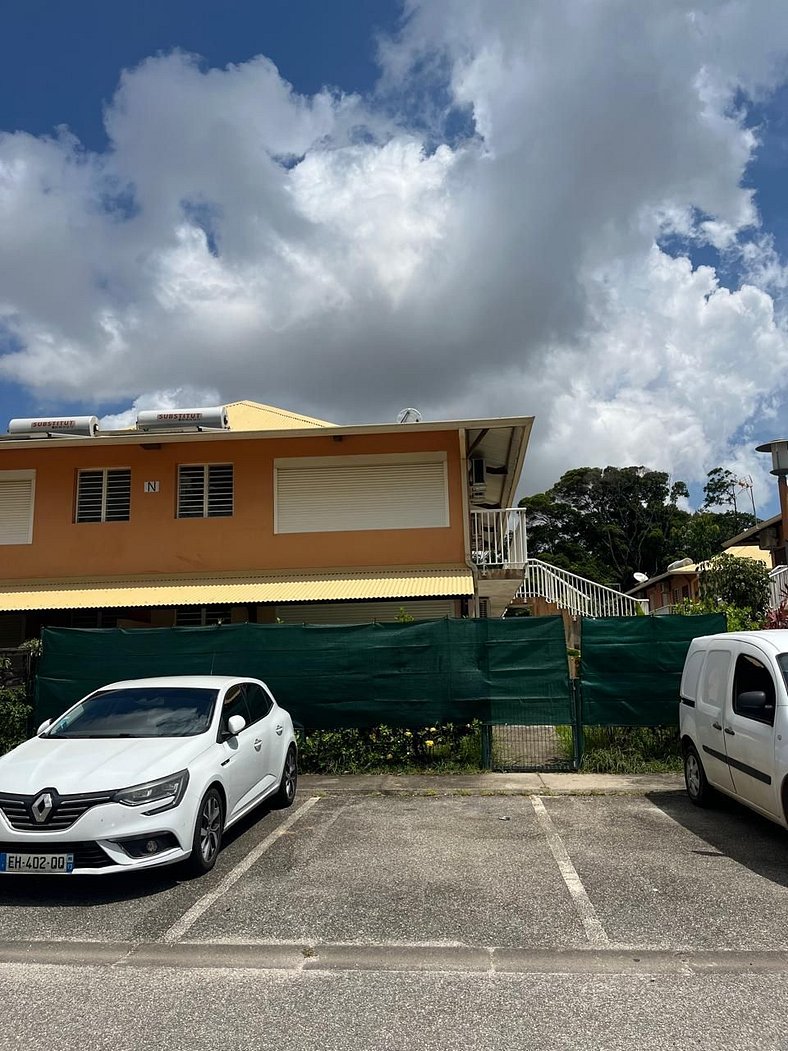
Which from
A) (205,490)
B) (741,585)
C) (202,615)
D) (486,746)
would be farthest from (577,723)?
(205,490)

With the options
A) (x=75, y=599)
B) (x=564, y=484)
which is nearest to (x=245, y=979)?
(x=75, y=599)

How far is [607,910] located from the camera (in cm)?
508

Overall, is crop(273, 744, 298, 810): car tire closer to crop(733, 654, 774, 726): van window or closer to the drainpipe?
crop(733, 654, 774, 726): van window

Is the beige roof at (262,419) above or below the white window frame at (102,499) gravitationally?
above

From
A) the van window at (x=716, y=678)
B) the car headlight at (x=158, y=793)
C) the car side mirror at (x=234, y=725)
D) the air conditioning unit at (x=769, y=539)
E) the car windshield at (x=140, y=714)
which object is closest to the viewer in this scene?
the car headlight at (x=158, y=793)

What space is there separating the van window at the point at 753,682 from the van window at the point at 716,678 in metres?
0.19

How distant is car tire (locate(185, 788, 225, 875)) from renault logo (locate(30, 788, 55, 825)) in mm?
Answer: 988

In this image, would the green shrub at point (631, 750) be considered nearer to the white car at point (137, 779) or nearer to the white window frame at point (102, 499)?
the white car at point (137, 779)

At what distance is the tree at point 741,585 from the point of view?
14258 millimetres

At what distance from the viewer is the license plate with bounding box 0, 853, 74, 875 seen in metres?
5.26

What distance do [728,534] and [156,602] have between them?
153 feet

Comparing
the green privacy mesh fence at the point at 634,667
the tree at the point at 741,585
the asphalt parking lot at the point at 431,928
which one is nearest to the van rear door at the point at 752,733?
the asphalt parking lot at the point at 431,928

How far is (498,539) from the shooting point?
14820mm

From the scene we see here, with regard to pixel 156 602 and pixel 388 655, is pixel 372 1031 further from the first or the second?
pixel 156 602
